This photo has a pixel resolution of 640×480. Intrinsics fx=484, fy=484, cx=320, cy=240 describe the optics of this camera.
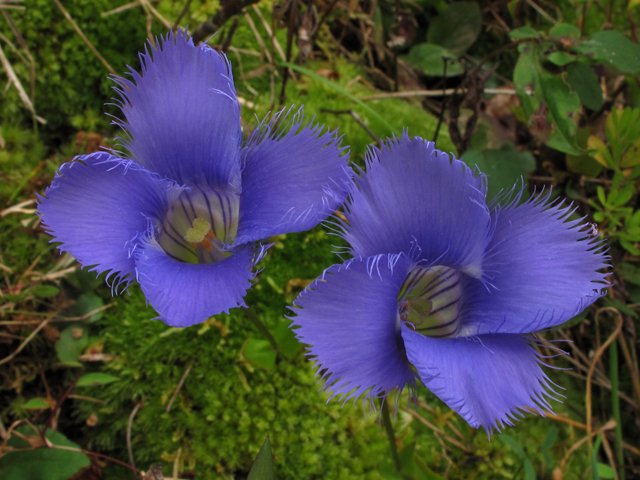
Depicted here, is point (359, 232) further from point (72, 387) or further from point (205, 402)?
point (72, 387)

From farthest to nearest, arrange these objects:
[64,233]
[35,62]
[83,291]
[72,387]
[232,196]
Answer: [35,62], [83,291], [72,387], [232,196], [64,233]

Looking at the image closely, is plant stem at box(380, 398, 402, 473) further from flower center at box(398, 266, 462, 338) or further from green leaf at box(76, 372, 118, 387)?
green leaf at box(76, 372, 118, 387)

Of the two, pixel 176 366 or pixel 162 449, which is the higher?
pixel 176 366

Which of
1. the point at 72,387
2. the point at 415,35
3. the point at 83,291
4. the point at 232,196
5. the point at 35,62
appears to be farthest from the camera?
the point at 415,35

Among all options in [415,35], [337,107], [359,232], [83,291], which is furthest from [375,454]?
[415,35]

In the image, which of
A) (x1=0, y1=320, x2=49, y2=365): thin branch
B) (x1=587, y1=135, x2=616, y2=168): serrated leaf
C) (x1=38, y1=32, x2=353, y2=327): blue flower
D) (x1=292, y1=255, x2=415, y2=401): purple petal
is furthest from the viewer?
(x1=587, y1=135, x2=616, y2=168): serrated leaf

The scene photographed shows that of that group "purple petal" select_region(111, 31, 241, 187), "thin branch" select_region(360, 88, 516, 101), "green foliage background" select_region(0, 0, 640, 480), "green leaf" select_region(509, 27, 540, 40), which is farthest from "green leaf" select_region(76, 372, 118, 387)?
"green leaf" select_region(509, 27, 540, 40)

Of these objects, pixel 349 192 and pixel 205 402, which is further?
pixel 205 402
